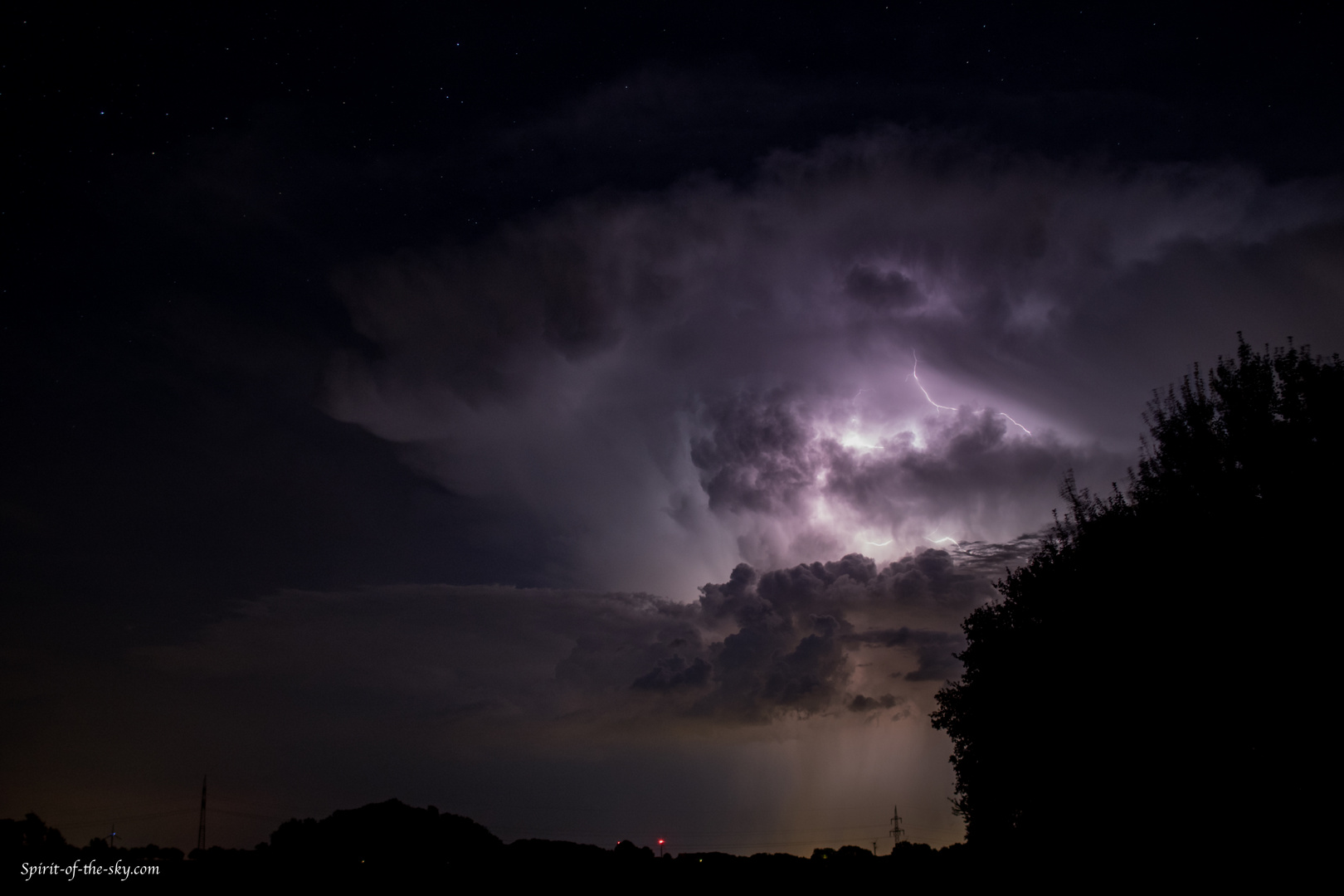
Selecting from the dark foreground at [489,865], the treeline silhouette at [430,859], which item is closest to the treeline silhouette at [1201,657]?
the dark foreground at [489,865]

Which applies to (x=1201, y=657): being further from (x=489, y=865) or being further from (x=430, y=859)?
(x=430, y=859)

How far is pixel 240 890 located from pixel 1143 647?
37545 millimetres

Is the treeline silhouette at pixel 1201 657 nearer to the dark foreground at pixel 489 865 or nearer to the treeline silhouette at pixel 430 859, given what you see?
the dark foreground at pixel 489 865

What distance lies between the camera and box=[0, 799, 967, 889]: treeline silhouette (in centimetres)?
3253

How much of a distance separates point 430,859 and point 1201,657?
37373 millimetres

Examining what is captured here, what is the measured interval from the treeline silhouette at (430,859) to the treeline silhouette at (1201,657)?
11.9 meters

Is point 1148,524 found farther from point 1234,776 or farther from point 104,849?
point 104,849

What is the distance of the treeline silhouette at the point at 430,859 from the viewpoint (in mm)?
32531

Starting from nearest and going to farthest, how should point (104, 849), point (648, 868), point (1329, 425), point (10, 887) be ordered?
point (1329, 425)
point (10, 887)
point (104, 849)
point (648, 868)

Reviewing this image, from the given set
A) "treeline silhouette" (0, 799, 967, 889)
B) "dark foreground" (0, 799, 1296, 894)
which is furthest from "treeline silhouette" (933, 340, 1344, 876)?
"treeline silhouette" (0, 799, 967, 889)

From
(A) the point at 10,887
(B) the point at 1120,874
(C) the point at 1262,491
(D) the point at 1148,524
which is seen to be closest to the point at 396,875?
(A) the point at 10,887

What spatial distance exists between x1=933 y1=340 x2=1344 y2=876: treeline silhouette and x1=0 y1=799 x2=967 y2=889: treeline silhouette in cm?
1190

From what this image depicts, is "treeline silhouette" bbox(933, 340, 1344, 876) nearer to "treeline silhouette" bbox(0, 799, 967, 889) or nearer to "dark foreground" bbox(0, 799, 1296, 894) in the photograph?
"dark foreground" bbox(0, 799, 1296, 894)

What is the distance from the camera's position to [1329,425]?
82.1 ft
